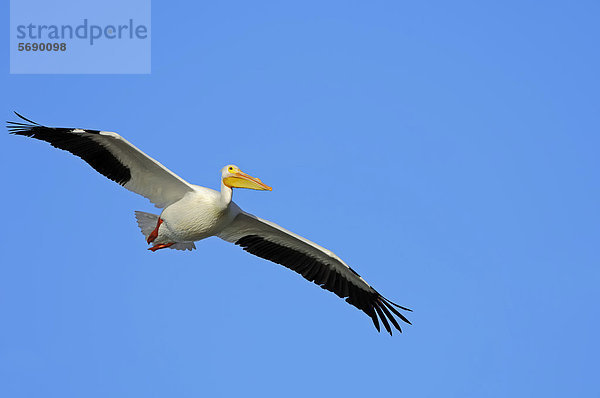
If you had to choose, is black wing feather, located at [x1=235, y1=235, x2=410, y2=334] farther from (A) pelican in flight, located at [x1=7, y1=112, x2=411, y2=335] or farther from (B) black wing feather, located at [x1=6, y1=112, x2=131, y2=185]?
(B) black wing feather, located at [x1=6, y1=112, x2=131, y2=185]

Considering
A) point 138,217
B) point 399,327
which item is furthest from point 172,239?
point 399,327

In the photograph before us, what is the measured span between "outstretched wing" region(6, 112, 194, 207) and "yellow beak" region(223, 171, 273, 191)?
0.55m

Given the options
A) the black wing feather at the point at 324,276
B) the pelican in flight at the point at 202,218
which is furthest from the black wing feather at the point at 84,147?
the black wing feather at the point at 324,276

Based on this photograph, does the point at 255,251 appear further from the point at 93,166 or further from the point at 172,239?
the point at 93,166

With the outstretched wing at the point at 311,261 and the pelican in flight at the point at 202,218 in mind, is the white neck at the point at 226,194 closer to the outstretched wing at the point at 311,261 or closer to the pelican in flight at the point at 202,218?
the pelican in flight at the point at 202,218

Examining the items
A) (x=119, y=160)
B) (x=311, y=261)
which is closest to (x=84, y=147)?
(x=119, y=160)

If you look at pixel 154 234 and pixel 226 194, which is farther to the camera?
pixel 154 234

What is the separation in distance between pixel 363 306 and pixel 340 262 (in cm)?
91

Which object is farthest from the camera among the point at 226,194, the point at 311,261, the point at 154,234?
the point at 311,261

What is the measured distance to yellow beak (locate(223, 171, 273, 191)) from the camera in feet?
38.1

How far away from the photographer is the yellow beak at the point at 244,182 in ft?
38.1

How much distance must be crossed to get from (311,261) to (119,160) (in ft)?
10.5

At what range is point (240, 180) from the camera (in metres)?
11.6

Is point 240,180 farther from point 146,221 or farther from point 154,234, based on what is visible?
point 146,221
